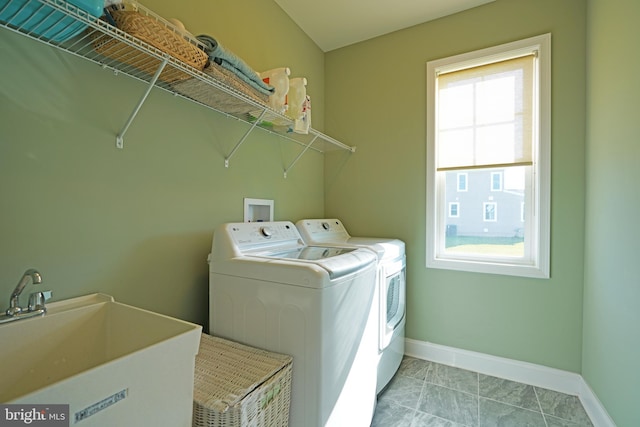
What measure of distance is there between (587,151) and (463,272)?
109 cm

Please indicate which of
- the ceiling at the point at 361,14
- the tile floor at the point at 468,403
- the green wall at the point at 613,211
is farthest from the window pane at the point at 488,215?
the ceiling at the point at 361,14

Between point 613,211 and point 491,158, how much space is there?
77 cm

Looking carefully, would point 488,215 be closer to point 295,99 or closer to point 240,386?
point 295,99

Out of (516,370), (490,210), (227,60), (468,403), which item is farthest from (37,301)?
(516,370)

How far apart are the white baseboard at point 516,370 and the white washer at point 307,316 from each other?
926 mm

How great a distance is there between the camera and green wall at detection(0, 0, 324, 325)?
887 mm

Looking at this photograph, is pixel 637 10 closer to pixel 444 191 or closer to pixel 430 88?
pixel 430 88

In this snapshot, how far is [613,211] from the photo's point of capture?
1.43 m

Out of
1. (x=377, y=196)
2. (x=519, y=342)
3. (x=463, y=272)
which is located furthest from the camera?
(x=377, y=196)

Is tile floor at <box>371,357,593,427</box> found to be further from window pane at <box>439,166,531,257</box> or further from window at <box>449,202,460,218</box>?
window at <box>449,202,460,218</box>

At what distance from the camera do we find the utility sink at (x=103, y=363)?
1.74 feet

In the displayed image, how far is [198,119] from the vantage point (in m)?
1.46

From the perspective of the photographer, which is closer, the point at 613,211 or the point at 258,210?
the point at 613,211

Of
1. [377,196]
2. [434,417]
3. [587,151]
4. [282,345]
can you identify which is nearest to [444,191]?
[377,196]
